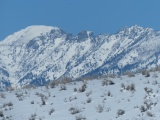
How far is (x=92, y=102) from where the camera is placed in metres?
22.0

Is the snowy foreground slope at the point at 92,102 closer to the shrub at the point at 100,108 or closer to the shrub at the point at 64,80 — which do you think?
the shrub at the point at 100,108

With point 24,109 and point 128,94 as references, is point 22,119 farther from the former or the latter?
point 128,94

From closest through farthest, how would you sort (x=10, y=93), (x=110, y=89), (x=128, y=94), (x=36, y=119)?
(x=36, y=119) → (x=128, y=94) → (x=110, y=89) → (x=10, y=93)

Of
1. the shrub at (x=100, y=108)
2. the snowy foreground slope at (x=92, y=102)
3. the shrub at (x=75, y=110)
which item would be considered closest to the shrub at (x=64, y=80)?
the snowy foreground slope at (x=92, y=102)

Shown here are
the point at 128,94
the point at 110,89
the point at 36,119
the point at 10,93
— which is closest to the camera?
the point at 36,119

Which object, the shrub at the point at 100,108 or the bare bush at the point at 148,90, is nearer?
the shrub at the point at 100,108

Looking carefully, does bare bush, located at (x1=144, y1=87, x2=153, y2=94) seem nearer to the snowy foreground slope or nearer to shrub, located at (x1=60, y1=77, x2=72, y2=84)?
the snowy foreground slope

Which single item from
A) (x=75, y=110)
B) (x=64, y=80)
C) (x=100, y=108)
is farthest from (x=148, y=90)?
(x=64, y=80)

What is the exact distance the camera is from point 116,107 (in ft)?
67.2

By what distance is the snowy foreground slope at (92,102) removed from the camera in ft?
63.9

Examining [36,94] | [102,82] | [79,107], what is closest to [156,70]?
[102,82]

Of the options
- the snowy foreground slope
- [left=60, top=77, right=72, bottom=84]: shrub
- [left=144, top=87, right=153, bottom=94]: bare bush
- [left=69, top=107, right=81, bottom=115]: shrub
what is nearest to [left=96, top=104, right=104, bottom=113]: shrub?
the snowy foreground slope

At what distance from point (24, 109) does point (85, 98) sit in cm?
261

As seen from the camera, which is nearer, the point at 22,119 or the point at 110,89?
the point at 22,119
